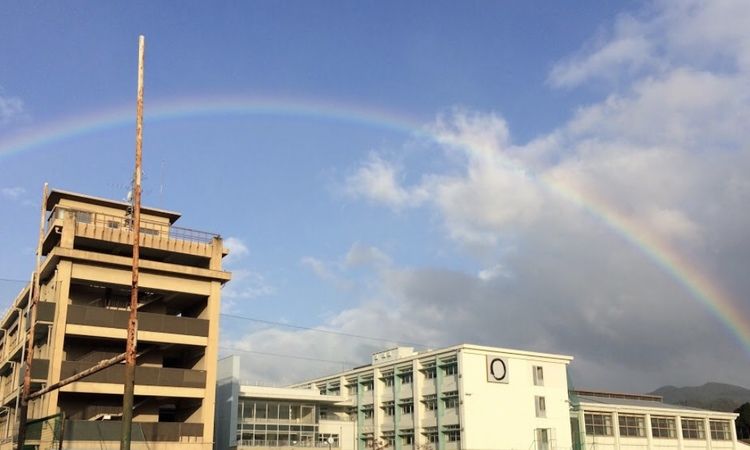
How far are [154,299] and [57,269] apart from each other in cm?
729

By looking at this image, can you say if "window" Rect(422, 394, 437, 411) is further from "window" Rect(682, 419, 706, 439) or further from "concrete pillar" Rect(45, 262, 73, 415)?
"concrete pillar" Rect(45, 262, 73, 415)

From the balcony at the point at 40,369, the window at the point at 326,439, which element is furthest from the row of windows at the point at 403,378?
the balcony at the point at 40,369

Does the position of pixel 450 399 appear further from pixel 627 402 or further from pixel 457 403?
pixel 627 402

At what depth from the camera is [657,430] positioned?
88.1 m

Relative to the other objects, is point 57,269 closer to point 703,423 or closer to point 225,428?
point 225,428

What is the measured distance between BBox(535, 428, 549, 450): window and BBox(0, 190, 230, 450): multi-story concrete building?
1465 inches

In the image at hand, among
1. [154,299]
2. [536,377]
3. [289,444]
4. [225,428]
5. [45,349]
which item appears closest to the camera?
[45,349]

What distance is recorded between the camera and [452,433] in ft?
236

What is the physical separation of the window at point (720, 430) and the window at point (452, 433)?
40511mm

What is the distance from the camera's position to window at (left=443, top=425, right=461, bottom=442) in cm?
7112

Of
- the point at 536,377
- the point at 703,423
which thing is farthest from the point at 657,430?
the point at 536,377

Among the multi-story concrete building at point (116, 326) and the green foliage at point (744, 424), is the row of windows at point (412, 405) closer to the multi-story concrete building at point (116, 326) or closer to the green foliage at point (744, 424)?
the multi-story concrete building at point (116, 326)

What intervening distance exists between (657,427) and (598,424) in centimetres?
1081

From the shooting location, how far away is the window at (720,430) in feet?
308
